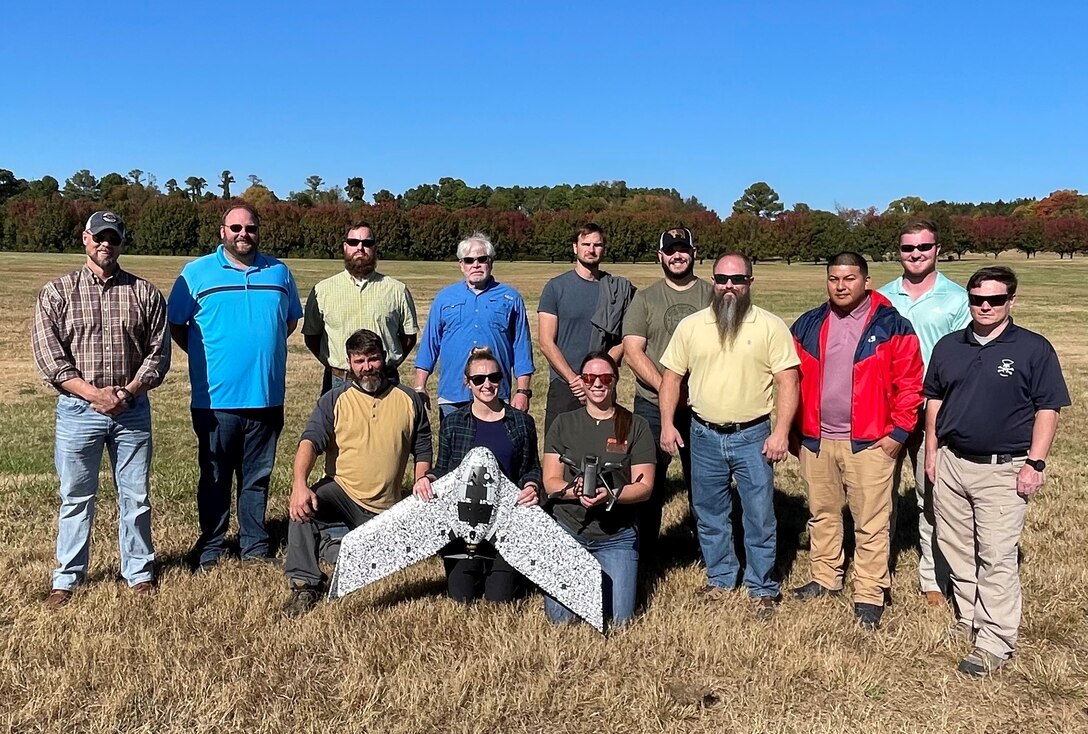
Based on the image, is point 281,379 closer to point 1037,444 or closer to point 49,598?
point 49,598

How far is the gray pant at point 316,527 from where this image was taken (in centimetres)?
532

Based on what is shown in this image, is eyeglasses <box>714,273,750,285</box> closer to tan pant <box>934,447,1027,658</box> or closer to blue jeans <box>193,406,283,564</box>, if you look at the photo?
tan pant <box>934,447,1027,658</box>

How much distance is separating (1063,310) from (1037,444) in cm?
3550

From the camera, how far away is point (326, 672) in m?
4.43

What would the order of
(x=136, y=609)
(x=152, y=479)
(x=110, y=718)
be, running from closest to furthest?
(x=110, y=718), (x=136, y=609), (x=152, y=479)

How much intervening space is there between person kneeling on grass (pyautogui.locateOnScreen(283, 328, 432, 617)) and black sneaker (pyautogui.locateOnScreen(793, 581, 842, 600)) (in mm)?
2701

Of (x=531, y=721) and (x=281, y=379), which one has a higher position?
(x=281, y=379)

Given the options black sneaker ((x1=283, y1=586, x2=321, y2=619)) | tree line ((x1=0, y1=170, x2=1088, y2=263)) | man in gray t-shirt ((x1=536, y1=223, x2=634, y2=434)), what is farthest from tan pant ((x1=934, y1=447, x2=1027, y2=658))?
tree line ((x1=0, y1=170, x2=1088, y2=263))

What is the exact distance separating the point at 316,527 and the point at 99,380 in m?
1.63

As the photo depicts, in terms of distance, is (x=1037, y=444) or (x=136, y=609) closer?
(x=1037, y=444)

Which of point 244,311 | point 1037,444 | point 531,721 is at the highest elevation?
point 244,311

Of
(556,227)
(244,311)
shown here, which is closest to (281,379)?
(244,311)

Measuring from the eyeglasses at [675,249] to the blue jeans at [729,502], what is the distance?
47.8 inches

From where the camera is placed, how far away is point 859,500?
208 inches
